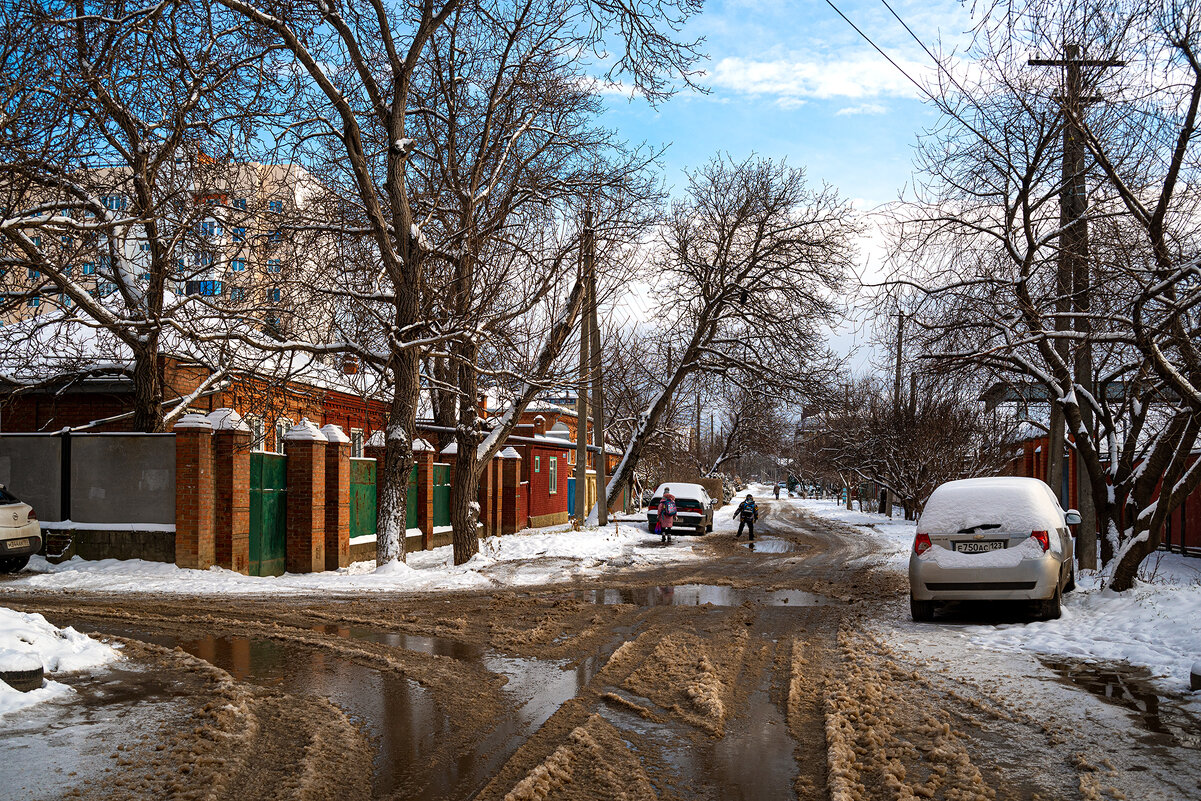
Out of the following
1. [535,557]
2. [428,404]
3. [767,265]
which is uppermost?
[767,265]

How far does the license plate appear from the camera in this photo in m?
10.3

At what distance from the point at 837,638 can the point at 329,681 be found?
5.20 m

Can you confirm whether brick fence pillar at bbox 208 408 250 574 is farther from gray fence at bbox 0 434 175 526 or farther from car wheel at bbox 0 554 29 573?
car wheel at bbox 0 554 29 573

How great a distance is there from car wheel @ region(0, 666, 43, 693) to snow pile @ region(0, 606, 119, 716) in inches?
1.1

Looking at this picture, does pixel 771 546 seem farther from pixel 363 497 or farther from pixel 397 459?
pixel 397 459

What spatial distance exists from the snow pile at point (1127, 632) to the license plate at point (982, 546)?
2.85ft

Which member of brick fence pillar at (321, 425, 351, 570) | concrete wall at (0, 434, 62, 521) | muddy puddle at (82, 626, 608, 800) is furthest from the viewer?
brick fence pillar at (321, 425, 351, 570)

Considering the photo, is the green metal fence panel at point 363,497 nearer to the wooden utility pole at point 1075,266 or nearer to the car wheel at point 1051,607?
the car wheel at point 1051,607

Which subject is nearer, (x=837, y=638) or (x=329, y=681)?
(x=329, y=681)

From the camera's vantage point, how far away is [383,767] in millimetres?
5004

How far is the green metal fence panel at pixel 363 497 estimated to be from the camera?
1825 cm

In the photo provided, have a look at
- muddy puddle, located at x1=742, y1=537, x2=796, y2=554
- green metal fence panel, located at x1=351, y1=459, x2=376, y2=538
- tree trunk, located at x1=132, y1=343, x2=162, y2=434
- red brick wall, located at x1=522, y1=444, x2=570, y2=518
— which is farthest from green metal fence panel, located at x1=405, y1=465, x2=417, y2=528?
→ red brick wall, located at x1=522, y1=444, x2=570, y2=518

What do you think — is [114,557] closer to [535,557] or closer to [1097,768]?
[535,557]

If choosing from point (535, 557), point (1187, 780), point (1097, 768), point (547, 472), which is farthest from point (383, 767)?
point (547, 472)
